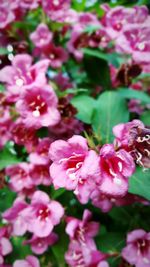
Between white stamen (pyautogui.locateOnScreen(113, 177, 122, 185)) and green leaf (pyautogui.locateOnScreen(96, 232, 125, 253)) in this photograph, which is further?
green leaf (pyautogui.locateOnScreen(96, 232, 125, 253))

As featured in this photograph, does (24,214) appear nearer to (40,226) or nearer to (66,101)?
(40,226)

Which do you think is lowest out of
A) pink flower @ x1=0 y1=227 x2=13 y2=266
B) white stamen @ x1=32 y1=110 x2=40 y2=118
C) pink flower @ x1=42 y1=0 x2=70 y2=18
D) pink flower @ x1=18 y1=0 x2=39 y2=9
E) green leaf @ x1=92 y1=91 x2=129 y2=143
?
pink flower @ x1=0 y1=227 x2=13 y2=266

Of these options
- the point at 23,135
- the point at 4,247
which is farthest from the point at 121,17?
the point at 4,247

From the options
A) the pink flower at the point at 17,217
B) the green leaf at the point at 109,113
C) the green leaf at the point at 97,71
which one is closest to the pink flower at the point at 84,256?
the pink flower at the point at 17,217

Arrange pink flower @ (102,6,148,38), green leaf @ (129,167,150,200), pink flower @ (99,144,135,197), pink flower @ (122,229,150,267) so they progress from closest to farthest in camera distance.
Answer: pink flower @ (99,144,135,197)
green leaf @ (129,167,150,200)
pink flower @ (122,229,150,267)
pink flower @ (102,6,148,38)

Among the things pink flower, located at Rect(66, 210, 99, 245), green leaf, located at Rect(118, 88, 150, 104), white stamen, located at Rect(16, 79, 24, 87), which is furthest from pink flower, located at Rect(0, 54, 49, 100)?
pink flower, located at Rect(66, 210, 99, 245)

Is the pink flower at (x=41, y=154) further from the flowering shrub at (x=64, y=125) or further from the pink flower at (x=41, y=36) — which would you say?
the pink flower at (x=41, y=36)

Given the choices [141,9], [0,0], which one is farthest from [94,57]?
[0,0]

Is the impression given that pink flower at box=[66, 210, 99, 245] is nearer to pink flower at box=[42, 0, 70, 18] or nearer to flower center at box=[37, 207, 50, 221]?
flower center at box=[37, 207, 50, 221]
